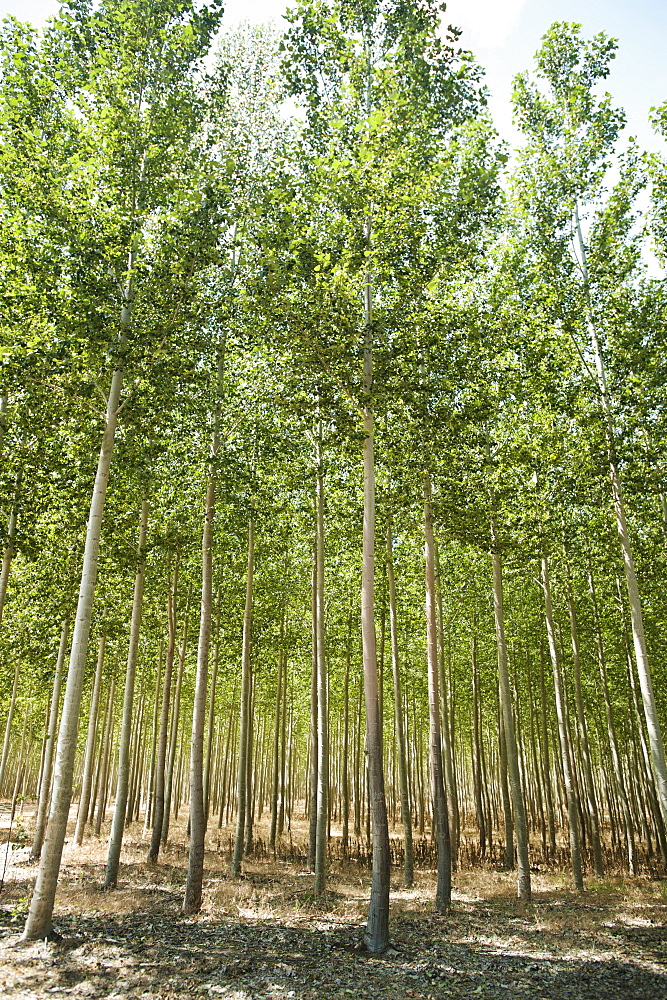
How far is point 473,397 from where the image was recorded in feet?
40.9

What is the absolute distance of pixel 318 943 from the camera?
29.4ft

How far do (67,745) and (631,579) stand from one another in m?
9.76

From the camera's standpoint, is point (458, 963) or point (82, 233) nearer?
point (458, 963)

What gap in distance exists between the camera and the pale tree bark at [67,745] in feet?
26.8

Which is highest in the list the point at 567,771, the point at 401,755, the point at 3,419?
the point at 3,419

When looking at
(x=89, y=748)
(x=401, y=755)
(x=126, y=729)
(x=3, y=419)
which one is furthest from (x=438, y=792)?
(x=89, y=748)

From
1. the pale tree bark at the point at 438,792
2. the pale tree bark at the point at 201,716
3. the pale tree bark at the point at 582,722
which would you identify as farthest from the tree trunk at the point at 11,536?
the pale tree bark at the point at 582,722

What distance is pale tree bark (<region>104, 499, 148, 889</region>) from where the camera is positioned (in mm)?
11586

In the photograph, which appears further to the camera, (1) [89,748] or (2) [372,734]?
(1) [89,748]

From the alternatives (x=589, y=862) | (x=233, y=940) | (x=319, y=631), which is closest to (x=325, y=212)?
(x=319, y=631)

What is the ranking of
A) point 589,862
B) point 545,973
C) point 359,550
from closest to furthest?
point 545,973 < point 359,550 < point 589,862

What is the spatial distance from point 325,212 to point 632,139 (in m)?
6.40

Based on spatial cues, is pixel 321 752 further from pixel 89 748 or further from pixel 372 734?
pixel 89 748

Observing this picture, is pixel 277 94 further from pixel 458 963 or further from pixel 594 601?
pixel 458 963
